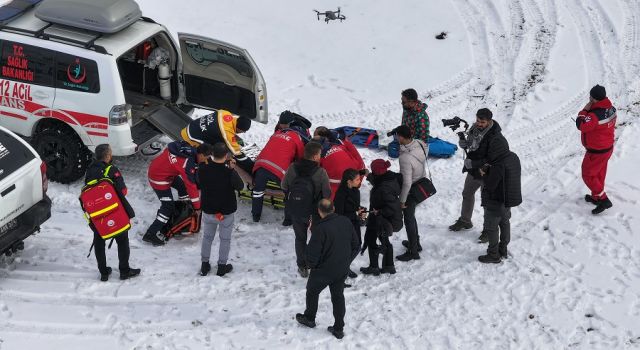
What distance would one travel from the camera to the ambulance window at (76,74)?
1027 cm

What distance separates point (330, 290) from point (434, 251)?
2.14m

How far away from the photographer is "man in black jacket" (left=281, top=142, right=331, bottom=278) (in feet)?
27.9

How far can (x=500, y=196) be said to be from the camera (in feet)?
29.2

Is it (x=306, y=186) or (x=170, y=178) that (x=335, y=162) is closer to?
(x=306, y=186)

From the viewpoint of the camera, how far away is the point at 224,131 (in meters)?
9.86

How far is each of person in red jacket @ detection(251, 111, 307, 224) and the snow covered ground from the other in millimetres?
495

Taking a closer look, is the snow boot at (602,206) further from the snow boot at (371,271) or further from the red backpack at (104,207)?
the red backpack at (104,207)

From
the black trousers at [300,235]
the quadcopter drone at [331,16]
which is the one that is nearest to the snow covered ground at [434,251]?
the black trousers at [300,235]

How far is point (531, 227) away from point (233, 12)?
8.72m

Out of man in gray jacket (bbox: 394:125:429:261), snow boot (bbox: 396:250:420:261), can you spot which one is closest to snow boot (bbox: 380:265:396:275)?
snow boot (bbox: 396:250:420:261)

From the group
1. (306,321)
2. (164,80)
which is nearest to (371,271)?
(306,321)

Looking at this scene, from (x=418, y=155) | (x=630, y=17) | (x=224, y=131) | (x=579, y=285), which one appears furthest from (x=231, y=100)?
(x=630, y=17)

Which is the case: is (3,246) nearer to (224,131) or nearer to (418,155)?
(224,131)

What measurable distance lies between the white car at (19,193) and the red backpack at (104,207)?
864mm
